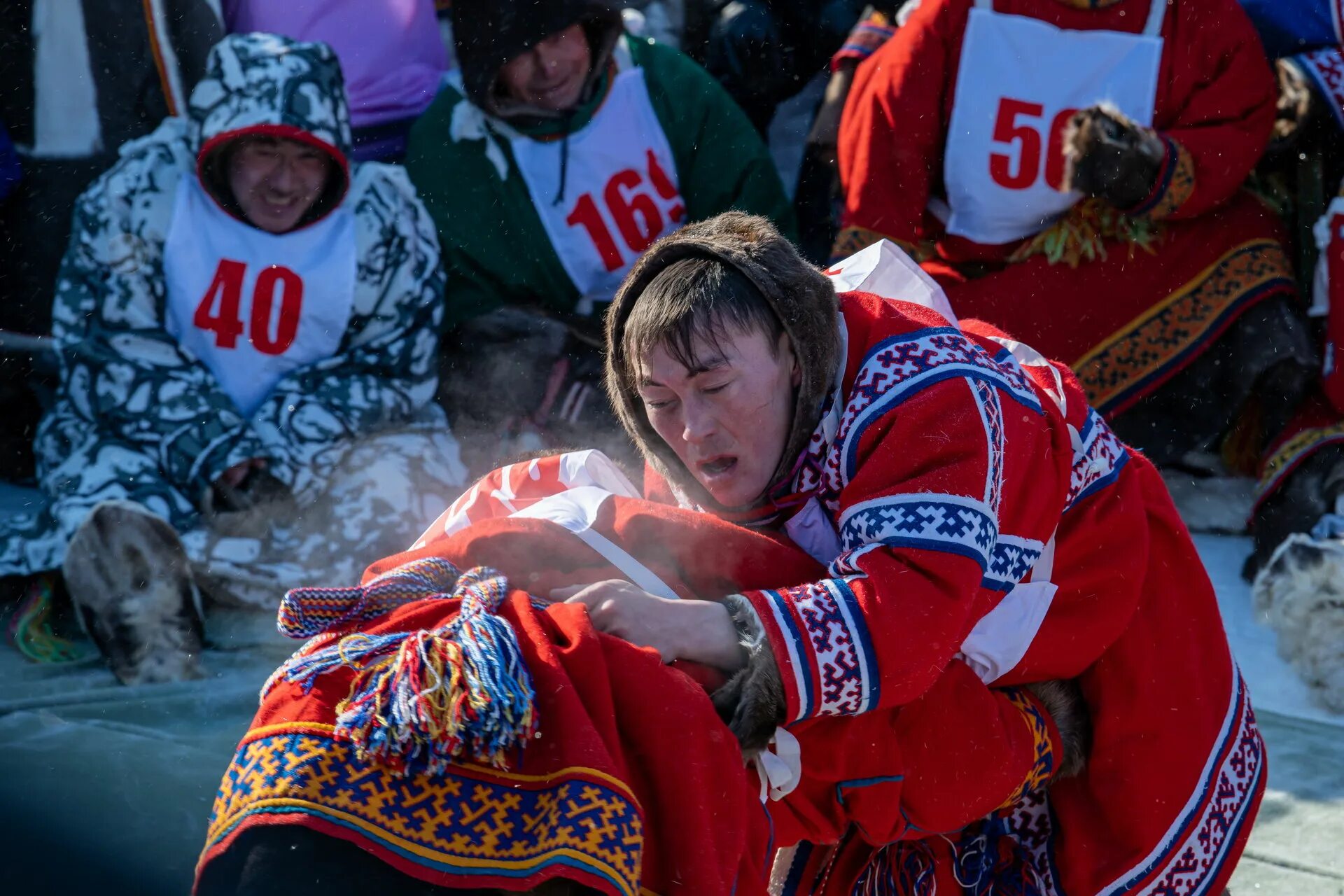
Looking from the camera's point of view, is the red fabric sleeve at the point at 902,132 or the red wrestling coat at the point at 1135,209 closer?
the red wrestling coat at the point at 1135,209

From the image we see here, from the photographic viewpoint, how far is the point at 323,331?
415 cm

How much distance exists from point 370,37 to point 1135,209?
2452 mm

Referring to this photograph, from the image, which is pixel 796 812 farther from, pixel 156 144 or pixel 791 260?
pixel 156 144

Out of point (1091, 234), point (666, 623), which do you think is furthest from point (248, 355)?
point (666, 623)

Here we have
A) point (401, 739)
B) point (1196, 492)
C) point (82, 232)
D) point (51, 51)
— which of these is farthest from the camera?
point (51, 51)

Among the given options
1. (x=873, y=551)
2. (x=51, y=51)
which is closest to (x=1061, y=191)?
(x=873, y=551)

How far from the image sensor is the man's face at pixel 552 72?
4359 millimetres

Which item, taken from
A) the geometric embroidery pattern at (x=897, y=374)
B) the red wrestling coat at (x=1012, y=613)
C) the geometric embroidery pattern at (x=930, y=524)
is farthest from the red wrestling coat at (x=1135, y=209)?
the geometric embroidery pattern at (x=930, y=524)

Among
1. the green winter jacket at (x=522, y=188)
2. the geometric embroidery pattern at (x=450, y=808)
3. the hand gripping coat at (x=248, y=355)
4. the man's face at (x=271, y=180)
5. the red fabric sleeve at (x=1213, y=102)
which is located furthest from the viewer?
the green winter jacket at (x=522, y=188)

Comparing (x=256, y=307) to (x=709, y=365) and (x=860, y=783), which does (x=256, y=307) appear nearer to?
(x=709, y=365)

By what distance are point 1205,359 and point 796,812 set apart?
265 cm

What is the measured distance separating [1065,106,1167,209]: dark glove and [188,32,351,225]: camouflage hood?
79.7 inches

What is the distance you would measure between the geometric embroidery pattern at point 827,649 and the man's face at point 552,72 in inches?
115

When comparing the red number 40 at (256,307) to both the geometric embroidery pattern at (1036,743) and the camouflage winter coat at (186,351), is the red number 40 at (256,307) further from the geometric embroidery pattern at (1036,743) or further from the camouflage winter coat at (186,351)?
the geometric embroidery pattern at (1036,743)
